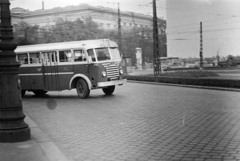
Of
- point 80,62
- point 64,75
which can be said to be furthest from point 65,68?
point 80,62

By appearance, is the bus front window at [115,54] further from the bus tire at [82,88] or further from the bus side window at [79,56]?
the bus tire at [82,88]

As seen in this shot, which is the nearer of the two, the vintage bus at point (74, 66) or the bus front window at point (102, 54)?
the vintage bus at point (74, 66)

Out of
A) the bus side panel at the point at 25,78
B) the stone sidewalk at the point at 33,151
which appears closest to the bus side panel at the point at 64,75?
the bus side panel at the point at 25,78

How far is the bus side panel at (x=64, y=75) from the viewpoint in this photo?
15.8 metres

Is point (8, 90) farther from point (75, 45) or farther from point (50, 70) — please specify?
point (50, 70)

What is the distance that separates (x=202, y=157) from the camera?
557 cm

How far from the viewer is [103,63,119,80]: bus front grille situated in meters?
15.7

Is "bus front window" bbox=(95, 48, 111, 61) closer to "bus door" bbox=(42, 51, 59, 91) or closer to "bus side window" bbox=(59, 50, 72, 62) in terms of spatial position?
"bus side window" bbox=(59, 50, 72, 62)

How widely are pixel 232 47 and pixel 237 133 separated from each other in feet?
5.67

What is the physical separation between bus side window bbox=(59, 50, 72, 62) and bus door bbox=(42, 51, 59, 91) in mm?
287

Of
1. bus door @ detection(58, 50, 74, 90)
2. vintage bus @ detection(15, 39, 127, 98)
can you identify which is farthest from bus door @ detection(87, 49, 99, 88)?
bus door @ detection(58, 50, 74, 90)

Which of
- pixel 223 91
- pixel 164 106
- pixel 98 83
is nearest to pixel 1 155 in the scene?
pixel 164 106

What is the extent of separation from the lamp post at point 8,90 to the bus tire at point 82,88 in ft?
27.0

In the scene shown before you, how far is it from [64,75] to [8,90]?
8.92 meters
